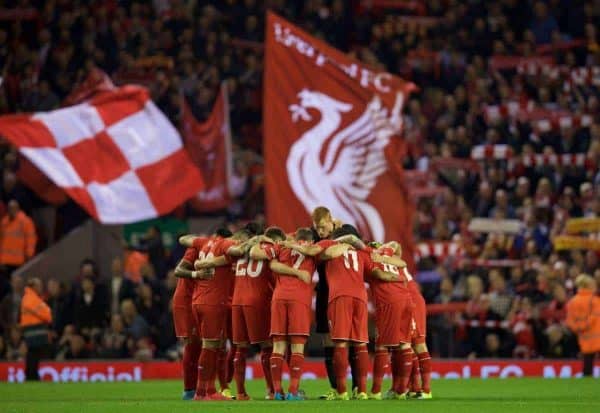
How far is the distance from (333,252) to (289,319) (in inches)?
37.1

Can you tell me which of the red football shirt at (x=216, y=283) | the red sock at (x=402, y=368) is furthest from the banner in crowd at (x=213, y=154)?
the red sock at (x=402, y=368)

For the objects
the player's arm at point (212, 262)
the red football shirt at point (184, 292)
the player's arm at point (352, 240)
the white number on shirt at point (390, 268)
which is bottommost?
the red football shirt at point (184, 292)

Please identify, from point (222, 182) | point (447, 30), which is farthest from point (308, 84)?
point (447, 30)

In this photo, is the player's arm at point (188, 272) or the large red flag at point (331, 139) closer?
the player's arm at point (188, 272)

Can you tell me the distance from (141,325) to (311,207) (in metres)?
4.81

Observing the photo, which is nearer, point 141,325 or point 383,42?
point 141,325

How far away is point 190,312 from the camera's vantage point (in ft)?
69.4

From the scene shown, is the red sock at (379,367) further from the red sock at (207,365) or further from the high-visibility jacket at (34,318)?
the high-visibility jacket at (34,318)

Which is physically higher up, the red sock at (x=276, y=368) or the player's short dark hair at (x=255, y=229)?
the player's short dark hair at (x=255, y=229)

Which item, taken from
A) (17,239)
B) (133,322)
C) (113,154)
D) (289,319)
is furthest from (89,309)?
(289,319)

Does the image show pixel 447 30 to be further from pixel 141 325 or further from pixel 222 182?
pixel 141 325

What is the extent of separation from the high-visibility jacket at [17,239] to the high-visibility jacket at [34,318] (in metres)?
2.66

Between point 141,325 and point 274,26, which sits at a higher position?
point 274,26

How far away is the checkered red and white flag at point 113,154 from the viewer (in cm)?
2811
